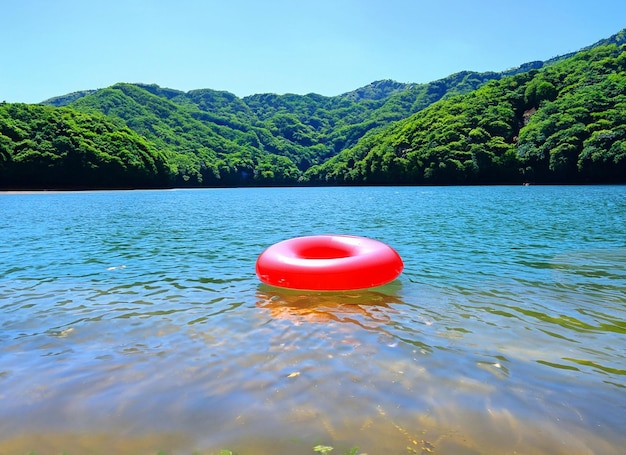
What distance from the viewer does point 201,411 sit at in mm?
2674

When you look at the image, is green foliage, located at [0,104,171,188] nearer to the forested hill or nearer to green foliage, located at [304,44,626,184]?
the forested hill

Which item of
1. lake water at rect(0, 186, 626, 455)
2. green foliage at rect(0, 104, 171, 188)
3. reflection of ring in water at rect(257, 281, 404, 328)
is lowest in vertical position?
reflection of ring in water at rect(257, 281, 404, 328)

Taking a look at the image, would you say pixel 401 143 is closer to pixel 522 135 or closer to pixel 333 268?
pixel 522 135

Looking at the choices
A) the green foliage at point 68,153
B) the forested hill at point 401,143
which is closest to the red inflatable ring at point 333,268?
the forested hill at point 401,143

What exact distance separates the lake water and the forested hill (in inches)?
2236

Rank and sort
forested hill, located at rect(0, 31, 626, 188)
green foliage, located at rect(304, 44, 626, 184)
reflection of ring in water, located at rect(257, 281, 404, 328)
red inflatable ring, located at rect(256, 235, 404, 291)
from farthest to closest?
forested hill, located at rect(0, 31, 626, 188) → green foliage, located at rect(304, 44, 626, 184) → red inflatable ring, located at rect(256, 235, 404, 291) → reflection of ring in water, located at rect(257, 281, 404, 328)

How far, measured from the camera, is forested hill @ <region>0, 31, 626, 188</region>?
55125 mm

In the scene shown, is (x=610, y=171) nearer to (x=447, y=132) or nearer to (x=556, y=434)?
(x=447, y=132)

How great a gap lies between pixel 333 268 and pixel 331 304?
0.60 m

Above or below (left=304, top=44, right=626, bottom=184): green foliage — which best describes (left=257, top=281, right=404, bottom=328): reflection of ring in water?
below

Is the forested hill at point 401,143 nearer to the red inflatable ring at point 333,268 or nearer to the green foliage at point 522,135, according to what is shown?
the green foliage at point 522,135

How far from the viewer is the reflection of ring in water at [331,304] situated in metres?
4.77

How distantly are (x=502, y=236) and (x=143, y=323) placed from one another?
1005cm

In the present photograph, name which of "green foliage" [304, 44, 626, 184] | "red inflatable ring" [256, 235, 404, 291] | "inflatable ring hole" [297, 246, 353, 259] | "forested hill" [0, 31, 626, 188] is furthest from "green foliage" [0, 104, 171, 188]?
"red inflatable ring" [256, 235, 404, 291]
